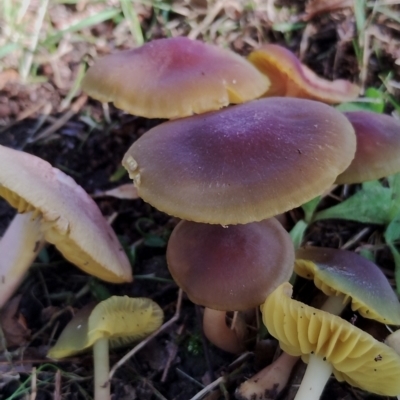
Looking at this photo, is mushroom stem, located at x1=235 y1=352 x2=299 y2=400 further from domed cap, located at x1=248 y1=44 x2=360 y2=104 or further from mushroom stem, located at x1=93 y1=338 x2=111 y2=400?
domed cap, located at x1=248 y1=44 x2=360 y2=104

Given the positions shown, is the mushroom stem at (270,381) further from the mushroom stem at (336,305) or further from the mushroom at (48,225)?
the mushroom at (48,225)

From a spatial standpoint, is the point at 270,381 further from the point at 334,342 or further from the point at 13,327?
the point at 13,327

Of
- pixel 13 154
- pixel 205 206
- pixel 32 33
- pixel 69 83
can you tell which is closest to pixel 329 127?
pixel 205 206

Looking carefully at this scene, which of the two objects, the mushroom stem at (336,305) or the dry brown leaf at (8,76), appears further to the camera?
the dry brown leaf at (8,76)

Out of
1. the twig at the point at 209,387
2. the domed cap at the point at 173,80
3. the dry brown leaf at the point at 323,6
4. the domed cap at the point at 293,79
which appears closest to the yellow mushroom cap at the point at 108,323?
the twig at the point at 209,387

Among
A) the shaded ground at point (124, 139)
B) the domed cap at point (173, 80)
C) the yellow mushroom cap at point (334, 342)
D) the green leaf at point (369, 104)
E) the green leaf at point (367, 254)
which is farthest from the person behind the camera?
the green leaf at point (369, 104)

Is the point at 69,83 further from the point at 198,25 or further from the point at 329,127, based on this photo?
the point at 329,127

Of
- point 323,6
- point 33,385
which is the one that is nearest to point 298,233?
point 33,385

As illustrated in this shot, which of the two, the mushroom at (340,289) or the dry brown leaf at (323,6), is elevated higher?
the dry brown leaf at (323,6)
